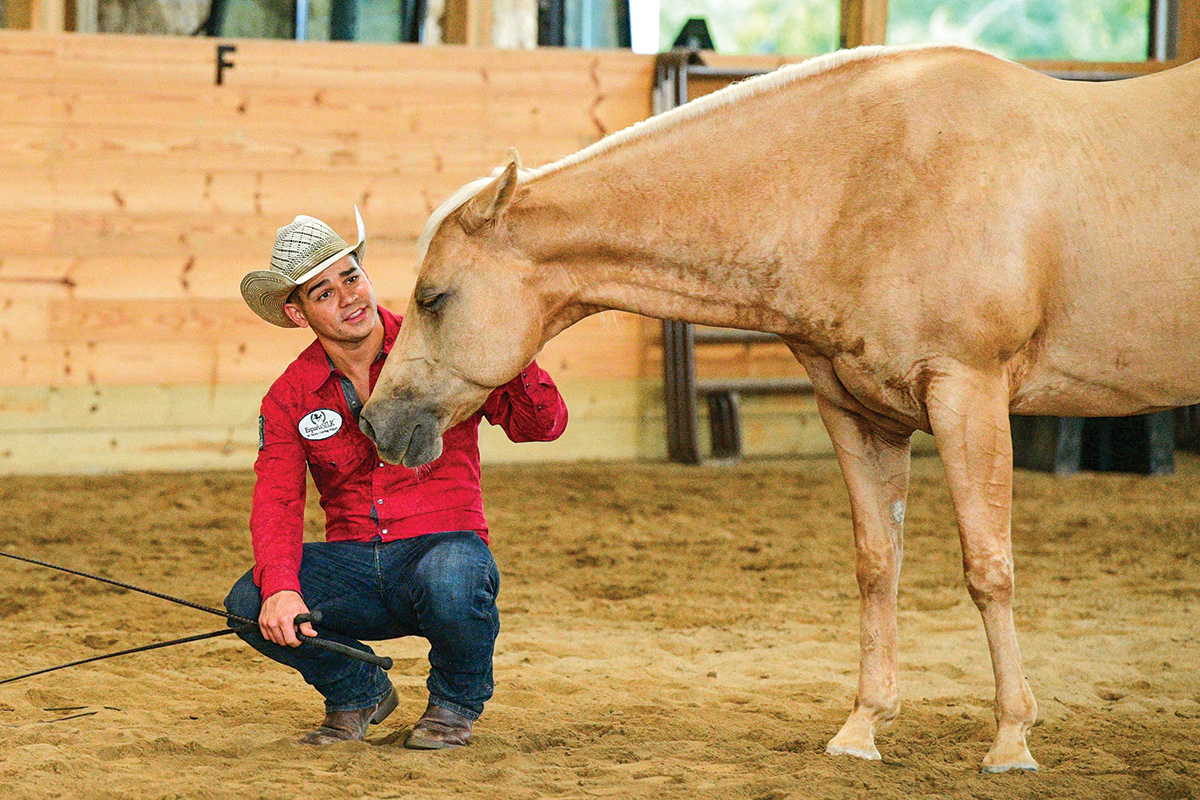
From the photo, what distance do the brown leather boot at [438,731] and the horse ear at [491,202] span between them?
103 centimetres

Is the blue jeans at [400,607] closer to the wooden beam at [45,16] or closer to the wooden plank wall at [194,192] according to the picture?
the wooden plank wall at [194,192]

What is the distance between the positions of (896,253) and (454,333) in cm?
92

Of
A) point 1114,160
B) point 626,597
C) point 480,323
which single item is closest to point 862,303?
point 1114,160

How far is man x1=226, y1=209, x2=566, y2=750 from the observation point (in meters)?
2.59

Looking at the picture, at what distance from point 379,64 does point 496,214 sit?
4.89 m

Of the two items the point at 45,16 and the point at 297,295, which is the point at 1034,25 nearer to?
the point at 45,16

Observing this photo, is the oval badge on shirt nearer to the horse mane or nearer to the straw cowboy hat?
the straw cowboy hat

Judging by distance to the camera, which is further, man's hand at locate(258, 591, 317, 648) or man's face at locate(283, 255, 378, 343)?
man's face at locate(283, 255, 378, 343)

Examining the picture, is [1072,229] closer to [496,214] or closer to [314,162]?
[496,214]

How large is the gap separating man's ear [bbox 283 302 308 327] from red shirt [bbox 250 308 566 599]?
0.30ft

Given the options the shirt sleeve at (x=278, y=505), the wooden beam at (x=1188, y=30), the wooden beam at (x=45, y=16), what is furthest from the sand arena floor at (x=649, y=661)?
the wooden beam at (x=1188, y=30)

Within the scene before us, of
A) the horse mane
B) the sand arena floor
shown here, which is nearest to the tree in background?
the sand arena floor

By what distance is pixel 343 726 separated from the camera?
8.82ft

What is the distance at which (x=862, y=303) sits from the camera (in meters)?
2.49
